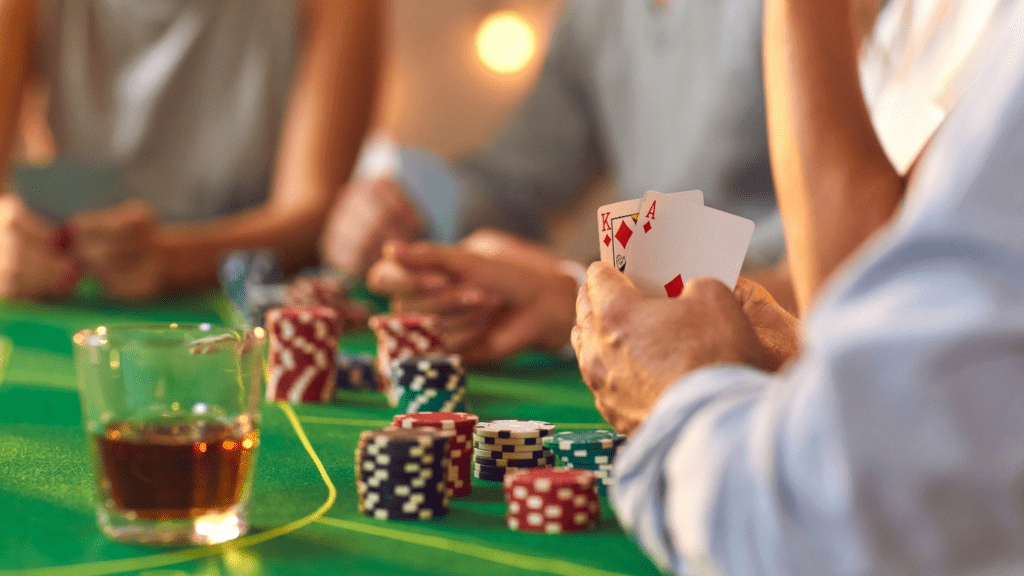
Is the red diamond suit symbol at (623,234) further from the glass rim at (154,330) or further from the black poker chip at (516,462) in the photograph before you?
the glass rim at (154,330)

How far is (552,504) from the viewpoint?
1.05 meters

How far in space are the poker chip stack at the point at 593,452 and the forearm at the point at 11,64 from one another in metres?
4.09

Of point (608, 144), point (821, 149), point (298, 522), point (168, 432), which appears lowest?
point (298, 522)

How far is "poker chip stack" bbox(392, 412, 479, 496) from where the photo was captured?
1206 mm

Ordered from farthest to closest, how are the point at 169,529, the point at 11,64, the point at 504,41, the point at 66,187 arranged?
1. the point at 504,41
2. the point at 11,64
3. the point at 66,187
4. the point at 169,529

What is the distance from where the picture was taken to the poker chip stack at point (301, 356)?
71.3 inches

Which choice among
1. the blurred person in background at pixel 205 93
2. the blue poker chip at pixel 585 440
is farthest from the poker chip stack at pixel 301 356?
the blurred person in background at pixel 205 93

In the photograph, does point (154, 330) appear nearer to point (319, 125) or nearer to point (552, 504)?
point (552, 504)

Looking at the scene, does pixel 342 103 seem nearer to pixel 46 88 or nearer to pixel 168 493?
pixel 46 88

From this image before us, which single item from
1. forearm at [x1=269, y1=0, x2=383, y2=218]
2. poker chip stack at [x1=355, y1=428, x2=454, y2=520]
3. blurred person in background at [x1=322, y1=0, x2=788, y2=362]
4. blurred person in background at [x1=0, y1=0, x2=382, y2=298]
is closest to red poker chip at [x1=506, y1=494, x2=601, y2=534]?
poker chip stack at [x1=355, y1=428, x2=454, y2=520]

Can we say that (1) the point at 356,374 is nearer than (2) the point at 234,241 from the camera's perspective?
Yes

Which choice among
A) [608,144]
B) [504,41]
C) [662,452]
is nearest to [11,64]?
[608,144]

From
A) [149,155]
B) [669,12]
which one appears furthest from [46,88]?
[669,12]

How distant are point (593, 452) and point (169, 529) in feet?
1.84
